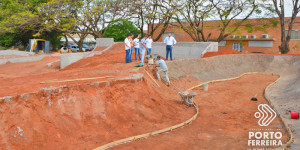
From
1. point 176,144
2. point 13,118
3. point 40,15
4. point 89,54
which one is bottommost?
point 176,144

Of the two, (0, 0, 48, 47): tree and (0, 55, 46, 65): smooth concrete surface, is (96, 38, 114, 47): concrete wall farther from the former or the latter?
(0, 0, 48, 47): tree

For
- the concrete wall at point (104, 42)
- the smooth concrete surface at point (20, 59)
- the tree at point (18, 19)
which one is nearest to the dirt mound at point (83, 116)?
the concrete wall at point (104, 42)

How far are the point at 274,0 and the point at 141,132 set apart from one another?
75.2 feet

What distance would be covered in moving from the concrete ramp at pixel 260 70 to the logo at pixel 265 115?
34 centimetres

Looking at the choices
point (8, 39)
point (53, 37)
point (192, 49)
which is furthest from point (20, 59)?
point (53, 37)

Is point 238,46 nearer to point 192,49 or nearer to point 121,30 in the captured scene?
point 121,30

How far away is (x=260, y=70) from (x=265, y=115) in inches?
497

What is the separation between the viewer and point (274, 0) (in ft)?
86.2

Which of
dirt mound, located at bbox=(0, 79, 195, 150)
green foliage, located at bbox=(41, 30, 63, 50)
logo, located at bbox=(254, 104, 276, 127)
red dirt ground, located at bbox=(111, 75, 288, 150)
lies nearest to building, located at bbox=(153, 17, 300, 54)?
green foliage, located at bbox=(41, 30, 63, 50)

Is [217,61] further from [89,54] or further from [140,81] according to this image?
[140,81]

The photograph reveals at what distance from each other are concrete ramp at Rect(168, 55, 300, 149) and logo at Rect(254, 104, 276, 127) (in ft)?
1.11

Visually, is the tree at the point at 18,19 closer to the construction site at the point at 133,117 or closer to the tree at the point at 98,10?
the tree at the point at 98,10

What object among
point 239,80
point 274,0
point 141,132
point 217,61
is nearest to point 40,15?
point 217,61

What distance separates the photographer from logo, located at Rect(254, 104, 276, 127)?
9.75 metres
